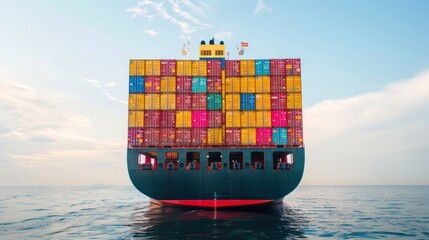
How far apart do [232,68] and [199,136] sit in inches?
408

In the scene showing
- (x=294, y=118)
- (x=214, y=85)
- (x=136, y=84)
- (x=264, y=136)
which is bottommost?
(x=264, y=136)

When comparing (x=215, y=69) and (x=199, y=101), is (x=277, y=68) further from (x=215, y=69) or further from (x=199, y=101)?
(x=199, y=101)

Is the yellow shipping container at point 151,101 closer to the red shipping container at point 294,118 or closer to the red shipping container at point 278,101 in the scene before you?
the red shipping container at point 278,101

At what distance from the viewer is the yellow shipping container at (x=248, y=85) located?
147 ft

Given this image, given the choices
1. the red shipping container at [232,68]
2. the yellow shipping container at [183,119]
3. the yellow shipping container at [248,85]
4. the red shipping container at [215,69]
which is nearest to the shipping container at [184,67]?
the red shipping container at [215,69]

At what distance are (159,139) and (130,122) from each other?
14.7 ft

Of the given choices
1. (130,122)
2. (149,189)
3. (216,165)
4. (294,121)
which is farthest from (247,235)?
(130,122)

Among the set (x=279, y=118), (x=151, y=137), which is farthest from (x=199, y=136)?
(x=279, y=118)

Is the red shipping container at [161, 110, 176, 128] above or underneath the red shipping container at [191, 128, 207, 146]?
above

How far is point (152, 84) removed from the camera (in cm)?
4512

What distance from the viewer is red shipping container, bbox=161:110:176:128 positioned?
43375 mm

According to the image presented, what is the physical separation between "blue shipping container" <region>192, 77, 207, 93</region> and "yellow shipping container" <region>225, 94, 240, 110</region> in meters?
3.16

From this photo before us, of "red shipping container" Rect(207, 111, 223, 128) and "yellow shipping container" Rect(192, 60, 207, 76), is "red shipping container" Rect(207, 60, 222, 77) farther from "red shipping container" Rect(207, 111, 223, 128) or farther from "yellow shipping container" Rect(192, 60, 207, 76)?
"red shipping container" Rect(207, 111, 223, 128)

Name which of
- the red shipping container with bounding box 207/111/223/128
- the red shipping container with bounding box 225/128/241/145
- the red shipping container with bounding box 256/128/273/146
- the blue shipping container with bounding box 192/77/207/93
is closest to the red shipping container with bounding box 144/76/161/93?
the blue shipping container with bounding box 192/77/207/93
